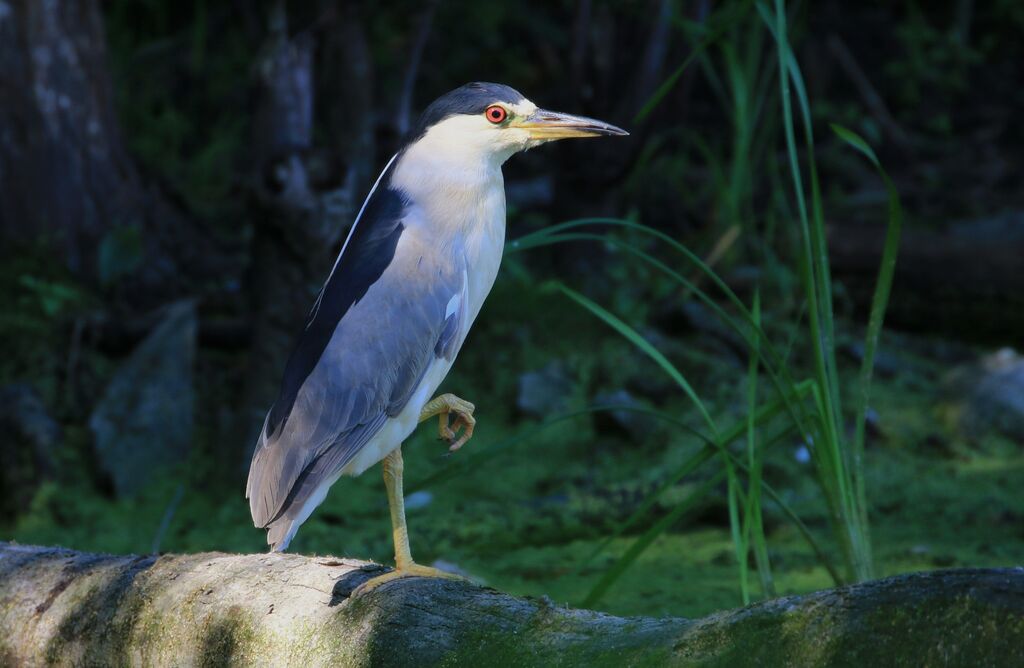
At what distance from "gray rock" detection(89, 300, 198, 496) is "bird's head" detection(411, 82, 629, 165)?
7.51ft

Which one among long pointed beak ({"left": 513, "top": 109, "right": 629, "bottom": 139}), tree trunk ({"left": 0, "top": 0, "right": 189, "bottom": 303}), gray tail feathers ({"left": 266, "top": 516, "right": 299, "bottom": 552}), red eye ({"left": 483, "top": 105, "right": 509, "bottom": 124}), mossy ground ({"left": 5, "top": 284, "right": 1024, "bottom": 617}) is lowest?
mossy ground ({"left": 5, "top": 284, "right": 1024, "bottom": 617})

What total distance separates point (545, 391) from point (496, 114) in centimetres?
225

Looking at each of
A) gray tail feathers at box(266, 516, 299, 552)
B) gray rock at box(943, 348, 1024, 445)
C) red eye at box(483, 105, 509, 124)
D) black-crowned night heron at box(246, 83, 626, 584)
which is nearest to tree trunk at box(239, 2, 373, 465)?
black-crowned night heron at box(246, 83, 626, 584)

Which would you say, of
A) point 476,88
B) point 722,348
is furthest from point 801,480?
point 476,88

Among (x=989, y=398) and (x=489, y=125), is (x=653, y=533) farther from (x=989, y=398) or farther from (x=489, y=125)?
(x=989, y=398)

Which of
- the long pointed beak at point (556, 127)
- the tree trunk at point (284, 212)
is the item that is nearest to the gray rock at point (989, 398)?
the tree trunk at point (284, 212)

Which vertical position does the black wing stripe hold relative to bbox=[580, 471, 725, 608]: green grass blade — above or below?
above

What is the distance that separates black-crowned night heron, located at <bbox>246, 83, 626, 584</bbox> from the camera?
232 centimetres

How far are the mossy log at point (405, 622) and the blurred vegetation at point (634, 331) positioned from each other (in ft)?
1.72

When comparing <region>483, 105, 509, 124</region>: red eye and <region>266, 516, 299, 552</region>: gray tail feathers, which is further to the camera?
<region>483, 105, 509, 124</region>: red eye

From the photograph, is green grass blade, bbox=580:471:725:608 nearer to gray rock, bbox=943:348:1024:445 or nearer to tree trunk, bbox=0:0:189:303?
gray rock, bbox=943:348:1024:445

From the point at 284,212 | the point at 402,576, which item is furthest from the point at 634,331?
the point at 284,212

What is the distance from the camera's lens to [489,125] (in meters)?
2.50

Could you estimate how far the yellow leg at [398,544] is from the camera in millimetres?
1979
